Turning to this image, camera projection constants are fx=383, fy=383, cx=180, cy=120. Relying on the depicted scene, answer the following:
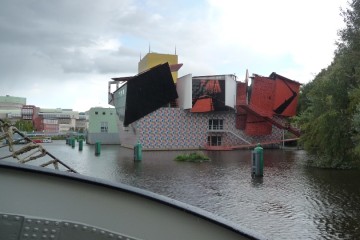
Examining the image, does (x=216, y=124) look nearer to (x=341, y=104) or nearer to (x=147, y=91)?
(x=147, y=91)

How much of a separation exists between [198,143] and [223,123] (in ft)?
11.9

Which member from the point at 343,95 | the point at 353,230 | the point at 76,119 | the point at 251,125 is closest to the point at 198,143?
the point at 251,125

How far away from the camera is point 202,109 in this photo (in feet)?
133

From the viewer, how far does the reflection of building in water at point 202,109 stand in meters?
39.4

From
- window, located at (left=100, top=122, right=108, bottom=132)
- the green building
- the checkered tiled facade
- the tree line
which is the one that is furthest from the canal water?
window, located at (left=100, top=122, right=108, bottom=132)

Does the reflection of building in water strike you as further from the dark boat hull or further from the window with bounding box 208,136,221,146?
the dark boat hull

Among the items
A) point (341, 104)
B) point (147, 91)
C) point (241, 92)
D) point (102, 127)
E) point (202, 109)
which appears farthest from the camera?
point (102, 127)

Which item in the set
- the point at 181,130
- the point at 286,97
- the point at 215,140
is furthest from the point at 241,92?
the point at 181,130

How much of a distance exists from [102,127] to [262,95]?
1063 inches

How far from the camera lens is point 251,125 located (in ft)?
140

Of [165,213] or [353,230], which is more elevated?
[165,213]

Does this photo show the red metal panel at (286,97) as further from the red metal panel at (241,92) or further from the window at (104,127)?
the window at (104,127)

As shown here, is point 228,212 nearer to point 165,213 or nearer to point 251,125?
point 165,213

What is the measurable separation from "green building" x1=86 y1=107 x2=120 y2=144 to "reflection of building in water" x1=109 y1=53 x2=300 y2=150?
14.0 m
